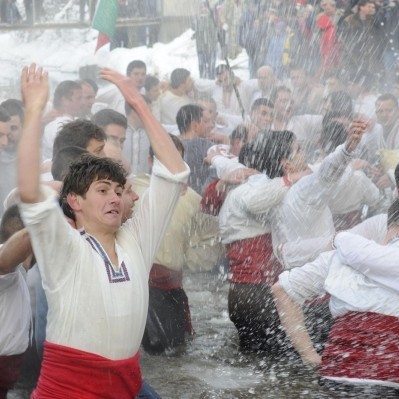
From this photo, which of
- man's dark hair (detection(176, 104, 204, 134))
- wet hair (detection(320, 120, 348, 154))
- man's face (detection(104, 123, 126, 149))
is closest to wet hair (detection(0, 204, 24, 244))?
man's face (detection(104, 123, 126, 149))

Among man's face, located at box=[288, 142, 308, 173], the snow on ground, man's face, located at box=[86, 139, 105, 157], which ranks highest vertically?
man's face, located at box=[86, 139, 105, 157]

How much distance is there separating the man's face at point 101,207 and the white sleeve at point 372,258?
1.52m

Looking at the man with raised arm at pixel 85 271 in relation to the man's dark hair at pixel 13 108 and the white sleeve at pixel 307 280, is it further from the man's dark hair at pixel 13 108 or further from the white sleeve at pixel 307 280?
the man's dark hair at pixel 13 108

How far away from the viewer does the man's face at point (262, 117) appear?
11.7 metres

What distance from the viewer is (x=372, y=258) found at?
5465 millimetres

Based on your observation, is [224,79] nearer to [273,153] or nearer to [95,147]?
[273,153]

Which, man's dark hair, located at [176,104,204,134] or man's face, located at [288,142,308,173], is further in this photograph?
man's dark hair, located at [176,104,204,134]

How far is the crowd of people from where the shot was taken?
434 centimetres

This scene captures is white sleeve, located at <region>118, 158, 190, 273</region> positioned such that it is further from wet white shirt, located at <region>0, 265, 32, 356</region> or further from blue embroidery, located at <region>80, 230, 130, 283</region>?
wet white shirt, located at <region>0, 265, 32, 356</region>

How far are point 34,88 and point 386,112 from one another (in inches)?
353

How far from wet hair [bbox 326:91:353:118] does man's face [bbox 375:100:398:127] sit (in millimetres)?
539

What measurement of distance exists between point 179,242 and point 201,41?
39.6ft

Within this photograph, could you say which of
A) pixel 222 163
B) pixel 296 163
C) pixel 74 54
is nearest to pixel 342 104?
pixel 222 163

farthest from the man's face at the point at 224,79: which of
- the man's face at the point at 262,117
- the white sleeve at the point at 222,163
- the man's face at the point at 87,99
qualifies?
the white sleeve at the point at 222,163
